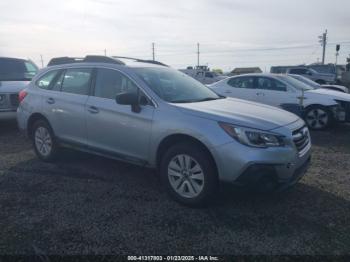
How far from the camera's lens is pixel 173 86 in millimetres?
4754

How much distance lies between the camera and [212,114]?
3879 millimetres

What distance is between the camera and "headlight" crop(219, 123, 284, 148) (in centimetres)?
364

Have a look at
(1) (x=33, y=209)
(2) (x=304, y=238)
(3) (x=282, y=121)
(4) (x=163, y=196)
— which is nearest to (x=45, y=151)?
(1) (x=33, y=209)

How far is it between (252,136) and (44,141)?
3673 millimetres

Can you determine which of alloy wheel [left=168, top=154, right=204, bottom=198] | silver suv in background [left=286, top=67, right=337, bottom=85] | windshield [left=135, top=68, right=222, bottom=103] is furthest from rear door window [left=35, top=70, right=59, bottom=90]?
silver suv in background [left=286, top=67, right=337, bottom=85]

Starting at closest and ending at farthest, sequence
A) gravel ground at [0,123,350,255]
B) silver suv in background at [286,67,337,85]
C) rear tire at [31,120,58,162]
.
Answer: gravel ground at [0,123,350,255]
rear tire at [31,120,58,162]
silver suv in background at [286,67,337,85]

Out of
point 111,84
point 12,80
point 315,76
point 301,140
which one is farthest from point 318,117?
point 315,76

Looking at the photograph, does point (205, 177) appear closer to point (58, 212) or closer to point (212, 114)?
point (212, 114)

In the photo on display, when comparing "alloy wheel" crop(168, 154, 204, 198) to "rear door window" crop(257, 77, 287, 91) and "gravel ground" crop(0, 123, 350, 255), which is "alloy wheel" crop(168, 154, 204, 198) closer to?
"gravel ground" crop(0, 123, 350, 255)

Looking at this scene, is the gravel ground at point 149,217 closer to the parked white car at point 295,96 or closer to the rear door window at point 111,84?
the rear door window at point 111,84

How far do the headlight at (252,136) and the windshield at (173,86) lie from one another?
0.96m

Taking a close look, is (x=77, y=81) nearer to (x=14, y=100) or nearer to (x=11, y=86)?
(x=14, y=100)

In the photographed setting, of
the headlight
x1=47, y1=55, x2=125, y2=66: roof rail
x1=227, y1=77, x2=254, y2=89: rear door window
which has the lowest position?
the headlight

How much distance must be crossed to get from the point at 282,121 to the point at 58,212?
9.01 feet
